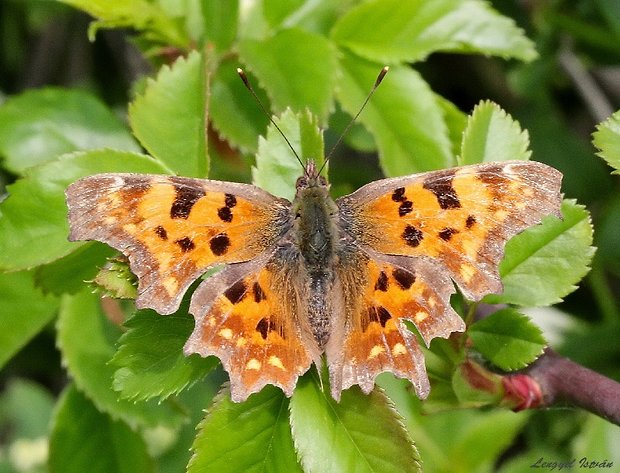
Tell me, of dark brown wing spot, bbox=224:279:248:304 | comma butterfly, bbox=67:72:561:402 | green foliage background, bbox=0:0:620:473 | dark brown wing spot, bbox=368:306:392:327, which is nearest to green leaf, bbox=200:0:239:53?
green foliage background, bbox=0:0:620:473

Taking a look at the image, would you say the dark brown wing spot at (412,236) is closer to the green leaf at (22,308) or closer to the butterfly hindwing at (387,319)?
the butterfly hindwing at (387,319)

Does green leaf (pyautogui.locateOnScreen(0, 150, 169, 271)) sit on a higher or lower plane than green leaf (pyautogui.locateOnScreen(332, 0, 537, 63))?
lower

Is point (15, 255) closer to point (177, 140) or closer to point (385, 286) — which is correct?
point (177, 140)

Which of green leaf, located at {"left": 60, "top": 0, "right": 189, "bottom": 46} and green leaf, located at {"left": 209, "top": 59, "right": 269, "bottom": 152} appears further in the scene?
green leaf, located at {"left": 209, "top": 59, "right": 269, "bottom": 152}

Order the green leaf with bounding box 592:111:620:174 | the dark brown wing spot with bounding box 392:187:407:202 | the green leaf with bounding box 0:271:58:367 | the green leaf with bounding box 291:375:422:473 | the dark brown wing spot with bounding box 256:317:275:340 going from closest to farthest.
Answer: the green leaf with bounding box 291:375:422:473 → the green leaf with bounding box 592:111:620:174 → the dark brown wing spot with bounding box 256:317:275:340 → the dark brown wing spot with bounding box 392:187:407:202 → the green leaf with bounding box 0:271:58:367

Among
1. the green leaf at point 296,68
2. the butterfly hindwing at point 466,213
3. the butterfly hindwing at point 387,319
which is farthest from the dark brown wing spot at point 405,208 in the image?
the green leaf at point 296,68

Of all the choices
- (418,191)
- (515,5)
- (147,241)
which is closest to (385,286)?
(418,191)

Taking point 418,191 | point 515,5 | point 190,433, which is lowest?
point 190,433

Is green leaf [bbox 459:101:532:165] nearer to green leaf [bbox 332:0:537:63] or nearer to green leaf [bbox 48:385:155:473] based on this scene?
green leaf [bbox 332:0:537:63]
